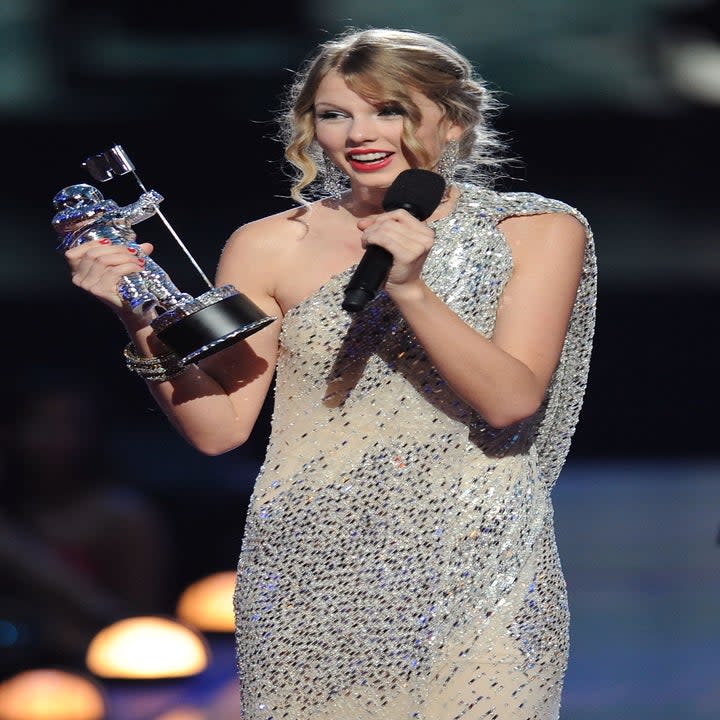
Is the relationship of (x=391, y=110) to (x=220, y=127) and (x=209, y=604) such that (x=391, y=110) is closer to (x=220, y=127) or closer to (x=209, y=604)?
(x=209, y=604)

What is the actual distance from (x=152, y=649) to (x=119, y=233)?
1.93 m

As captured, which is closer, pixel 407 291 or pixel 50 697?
A: pixel 407 291

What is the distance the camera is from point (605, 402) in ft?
19.6

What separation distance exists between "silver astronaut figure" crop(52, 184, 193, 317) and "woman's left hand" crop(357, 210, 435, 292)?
0.26 metres

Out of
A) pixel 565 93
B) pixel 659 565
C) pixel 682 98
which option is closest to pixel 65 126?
pixel 565 93

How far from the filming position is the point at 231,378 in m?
1.81

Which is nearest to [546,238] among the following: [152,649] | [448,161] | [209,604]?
[448,161]

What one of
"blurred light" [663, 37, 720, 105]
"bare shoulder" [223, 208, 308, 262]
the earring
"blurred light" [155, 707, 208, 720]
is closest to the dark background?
"blurred light" [663, 37, 720, 105]

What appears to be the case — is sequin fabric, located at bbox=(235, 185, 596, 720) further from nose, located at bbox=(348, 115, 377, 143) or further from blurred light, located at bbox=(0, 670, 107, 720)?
blurred light, located at bbox=(0, 670, 107, 720)

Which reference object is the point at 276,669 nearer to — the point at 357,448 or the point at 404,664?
the point at 404,664

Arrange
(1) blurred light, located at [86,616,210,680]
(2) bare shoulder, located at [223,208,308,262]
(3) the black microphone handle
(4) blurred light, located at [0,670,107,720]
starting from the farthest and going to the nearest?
(1) blurred light, located at [86,616,210,680], (4) blurred light, located at [0,670,107,720], (2) bare shoulder, located at [223,208,308,262], (3) the black microphone handle

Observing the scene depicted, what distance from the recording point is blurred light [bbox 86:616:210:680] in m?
3.33

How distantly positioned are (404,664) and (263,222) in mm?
566

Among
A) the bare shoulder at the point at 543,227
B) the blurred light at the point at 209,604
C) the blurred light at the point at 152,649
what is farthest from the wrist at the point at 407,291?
the blurred light at the point at 209,604
